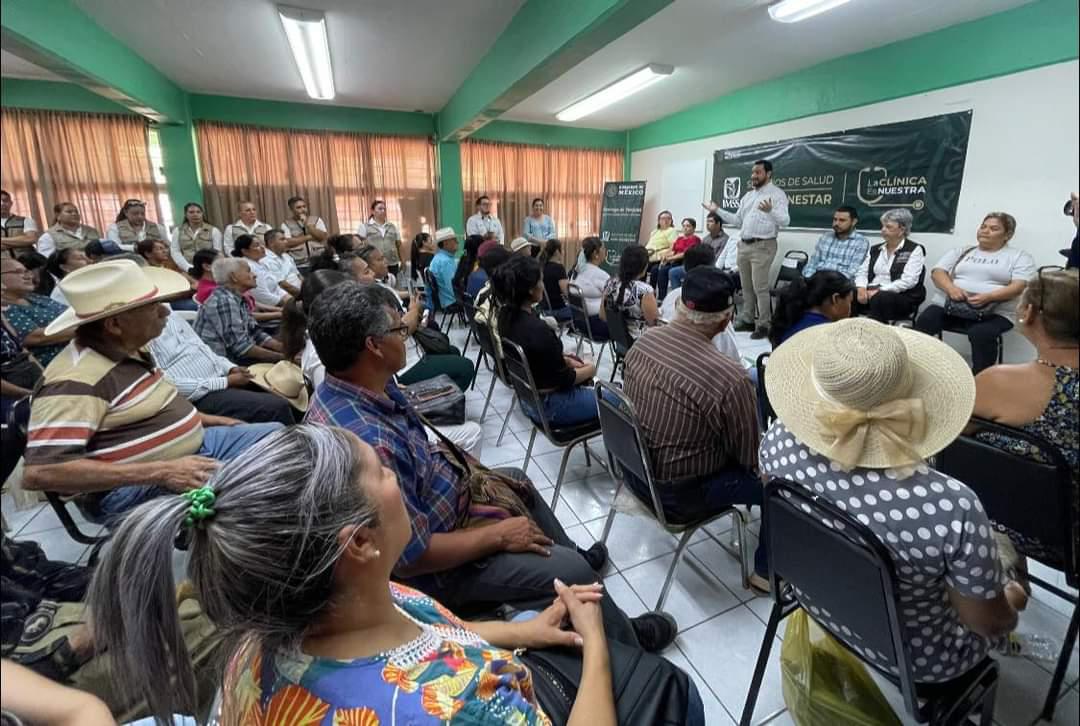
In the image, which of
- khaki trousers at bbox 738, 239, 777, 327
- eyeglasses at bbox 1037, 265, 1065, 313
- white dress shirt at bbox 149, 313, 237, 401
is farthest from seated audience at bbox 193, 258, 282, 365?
khaki trousers at bbox 738, 239, 777, 327

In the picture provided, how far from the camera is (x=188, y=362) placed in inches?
81.6

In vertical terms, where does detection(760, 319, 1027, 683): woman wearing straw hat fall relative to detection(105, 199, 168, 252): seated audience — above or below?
below

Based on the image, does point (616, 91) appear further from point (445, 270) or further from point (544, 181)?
point (445, 270)

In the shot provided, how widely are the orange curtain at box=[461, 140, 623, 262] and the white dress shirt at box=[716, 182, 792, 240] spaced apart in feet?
13.4

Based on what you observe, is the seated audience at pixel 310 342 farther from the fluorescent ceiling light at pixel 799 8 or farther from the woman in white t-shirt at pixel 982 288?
the fluorescent ceiling light at pixel 799 8

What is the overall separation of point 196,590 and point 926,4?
15.6 ft

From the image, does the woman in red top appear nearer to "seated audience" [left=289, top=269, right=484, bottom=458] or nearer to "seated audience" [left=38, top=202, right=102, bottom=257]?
"seated audience" [left=289, top=269, right=484, bottom=458]

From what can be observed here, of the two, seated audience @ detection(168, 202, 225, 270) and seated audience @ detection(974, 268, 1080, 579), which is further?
seated audience @ detection(168, 202, 225, 270)

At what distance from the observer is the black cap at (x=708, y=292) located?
6.01 feet

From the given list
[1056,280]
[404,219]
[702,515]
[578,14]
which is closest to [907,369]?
[1056,280]

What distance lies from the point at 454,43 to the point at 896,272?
432cm

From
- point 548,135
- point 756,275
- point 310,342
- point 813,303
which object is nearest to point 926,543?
point 813,303

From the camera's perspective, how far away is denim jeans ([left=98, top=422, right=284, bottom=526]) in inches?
47.4

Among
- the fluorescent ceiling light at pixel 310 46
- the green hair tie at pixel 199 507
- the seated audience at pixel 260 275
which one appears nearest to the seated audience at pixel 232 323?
the seated audience at pixel 260 275
